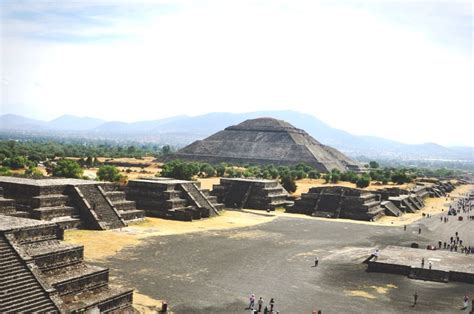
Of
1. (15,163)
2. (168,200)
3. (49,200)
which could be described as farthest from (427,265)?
(15,163)

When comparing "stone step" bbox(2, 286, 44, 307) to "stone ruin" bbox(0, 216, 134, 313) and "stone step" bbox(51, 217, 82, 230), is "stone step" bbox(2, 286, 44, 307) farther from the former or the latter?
"stone step" bbox(51, 217, 82, 230)

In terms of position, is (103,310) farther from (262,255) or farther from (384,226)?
(384,226)

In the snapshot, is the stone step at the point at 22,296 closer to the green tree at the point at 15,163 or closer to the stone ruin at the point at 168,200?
the stone ruin at the point at 168,200

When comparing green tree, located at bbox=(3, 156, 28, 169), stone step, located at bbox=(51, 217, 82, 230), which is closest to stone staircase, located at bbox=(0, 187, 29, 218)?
stone step, located at bbox=(51, 217, 82, 230)

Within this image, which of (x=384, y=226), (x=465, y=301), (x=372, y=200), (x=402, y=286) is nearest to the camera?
(x=465, y=301)

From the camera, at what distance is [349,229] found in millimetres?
58156

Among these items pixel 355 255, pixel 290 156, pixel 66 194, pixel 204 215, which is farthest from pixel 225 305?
pixel 290 156

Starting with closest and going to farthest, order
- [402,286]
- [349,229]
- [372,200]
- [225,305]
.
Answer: [225,305] < [402,286] < [349,229] < [372,200]

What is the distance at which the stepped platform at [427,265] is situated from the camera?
3594cm

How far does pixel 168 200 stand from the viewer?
57625mm

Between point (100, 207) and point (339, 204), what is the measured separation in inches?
1362

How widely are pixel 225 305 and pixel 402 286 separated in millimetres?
13195

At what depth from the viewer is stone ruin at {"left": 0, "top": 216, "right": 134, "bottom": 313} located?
2094 centimetres

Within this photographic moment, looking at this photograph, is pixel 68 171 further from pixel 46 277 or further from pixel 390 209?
pixel 46 277
